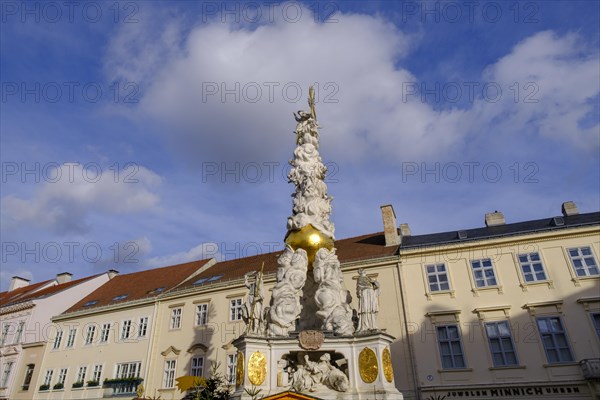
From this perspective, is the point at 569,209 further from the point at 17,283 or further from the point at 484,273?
the point at 17,283

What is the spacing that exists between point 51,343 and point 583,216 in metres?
30.3

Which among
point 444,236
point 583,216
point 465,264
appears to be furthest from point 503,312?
point 583,216

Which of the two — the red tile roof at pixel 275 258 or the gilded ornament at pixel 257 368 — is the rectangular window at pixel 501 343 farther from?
the gilded ornament at pixel 257 368

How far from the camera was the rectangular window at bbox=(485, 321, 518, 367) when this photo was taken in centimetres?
1681

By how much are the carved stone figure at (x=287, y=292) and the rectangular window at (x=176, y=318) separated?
1388cm

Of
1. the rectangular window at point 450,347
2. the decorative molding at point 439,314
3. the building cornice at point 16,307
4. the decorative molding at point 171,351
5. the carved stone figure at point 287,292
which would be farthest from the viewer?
the building cornice at point 16,307

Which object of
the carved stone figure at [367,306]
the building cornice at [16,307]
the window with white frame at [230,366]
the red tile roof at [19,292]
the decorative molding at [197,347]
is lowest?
the carved stone figure at [367,306]

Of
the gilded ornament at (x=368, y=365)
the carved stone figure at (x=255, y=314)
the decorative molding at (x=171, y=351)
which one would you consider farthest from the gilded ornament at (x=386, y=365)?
the decorative molding at (x=171, y=351)

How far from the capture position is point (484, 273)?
18.6 meters

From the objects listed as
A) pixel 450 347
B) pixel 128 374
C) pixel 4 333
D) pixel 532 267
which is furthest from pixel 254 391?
pixel 4 333

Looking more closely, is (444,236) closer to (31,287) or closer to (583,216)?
(583,216)

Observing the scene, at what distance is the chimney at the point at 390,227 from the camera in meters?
21.8

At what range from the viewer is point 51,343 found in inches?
1040

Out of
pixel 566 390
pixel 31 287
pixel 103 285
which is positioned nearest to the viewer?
pixel 566 390
